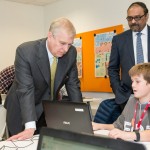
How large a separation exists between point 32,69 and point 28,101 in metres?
0.25

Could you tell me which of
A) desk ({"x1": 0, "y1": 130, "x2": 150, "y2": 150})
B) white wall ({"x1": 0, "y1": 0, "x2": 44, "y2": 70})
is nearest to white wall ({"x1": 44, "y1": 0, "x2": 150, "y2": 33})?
white wall ({"x1": 0, "y1": 0, "x2": 44, "y2": 70})

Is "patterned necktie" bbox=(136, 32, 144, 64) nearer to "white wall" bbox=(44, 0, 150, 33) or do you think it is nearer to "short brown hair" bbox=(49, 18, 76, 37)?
"white wall" bbox=(44, 0, 150, 33)

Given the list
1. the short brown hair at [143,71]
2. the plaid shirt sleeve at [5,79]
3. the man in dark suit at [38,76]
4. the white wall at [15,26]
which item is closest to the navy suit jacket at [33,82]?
the man in dark suit at [38,76]

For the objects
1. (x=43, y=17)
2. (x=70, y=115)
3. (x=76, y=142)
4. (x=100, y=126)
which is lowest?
(x=100, y=126)

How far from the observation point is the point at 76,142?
0.69 m

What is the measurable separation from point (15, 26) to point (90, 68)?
1.76 m

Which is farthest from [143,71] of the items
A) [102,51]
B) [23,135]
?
[102,51]

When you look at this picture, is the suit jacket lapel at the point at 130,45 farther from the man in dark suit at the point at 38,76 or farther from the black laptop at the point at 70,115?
the black laptop at the point at 70,115

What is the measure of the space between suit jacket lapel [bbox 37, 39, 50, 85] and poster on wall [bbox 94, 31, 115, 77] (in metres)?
2.33

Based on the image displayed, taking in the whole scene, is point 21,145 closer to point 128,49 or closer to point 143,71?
point 143,71

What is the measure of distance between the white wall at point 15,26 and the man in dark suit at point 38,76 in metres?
3.09

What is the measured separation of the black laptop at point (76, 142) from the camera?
0.61m

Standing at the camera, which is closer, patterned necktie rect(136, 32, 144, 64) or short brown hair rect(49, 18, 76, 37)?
short brown hair rect(49, 18, 76, 37)

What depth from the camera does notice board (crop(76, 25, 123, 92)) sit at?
441cm
